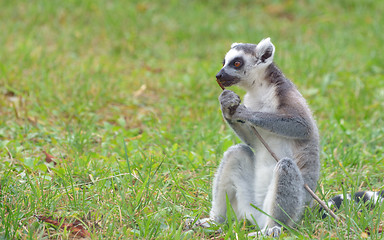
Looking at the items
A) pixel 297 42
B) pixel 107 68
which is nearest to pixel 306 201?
pixel 107 68

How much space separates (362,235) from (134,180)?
1.69 meters

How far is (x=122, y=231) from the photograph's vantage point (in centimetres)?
303

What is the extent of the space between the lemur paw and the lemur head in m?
0.25

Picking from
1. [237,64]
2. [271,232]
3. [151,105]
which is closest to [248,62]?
[237,64]

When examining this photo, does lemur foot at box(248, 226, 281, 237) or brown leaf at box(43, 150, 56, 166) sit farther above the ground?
lemur foot at box(248, 226, 281, 237)

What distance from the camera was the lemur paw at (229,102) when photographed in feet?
10.8

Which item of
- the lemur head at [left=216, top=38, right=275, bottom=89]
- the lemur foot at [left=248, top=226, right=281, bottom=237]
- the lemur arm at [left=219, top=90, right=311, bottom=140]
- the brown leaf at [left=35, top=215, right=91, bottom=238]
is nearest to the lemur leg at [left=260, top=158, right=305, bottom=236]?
the lemur foot at [left=248, top=226, right=281, bottom=237]

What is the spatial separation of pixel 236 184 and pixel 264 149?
0.32 meters

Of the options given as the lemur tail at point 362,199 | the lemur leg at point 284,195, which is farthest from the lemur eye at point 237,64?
the lemur tail at point 362,199

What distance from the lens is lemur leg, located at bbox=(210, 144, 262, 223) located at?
347cm

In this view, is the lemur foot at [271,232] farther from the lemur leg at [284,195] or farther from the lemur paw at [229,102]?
the lemur paw at [229,102]

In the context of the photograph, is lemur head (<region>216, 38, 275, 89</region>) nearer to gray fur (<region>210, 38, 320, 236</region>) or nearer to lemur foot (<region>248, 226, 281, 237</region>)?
gray fur (<region>210, 38, 320, 236</region>)

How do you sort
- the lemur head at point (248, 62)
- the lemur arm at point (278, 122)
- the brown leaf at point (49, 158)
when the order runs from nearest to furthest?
the lemur arm at point (278, 122) → the lemur head at point (248, 62) → the brown leaf at point (49, 158)

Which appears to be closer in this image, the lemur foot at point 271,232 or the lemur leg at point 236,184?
the lemur foot at point 271,232
